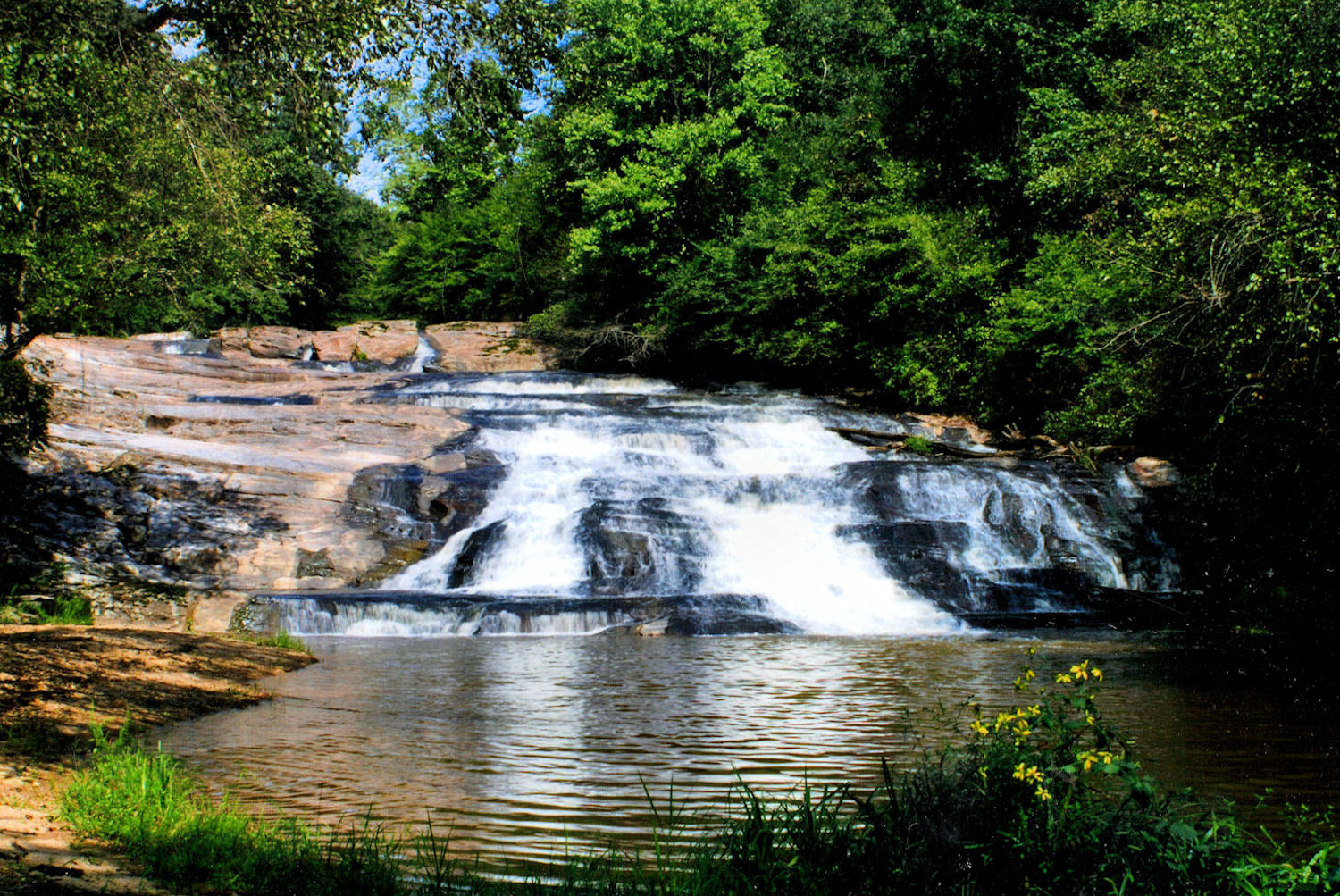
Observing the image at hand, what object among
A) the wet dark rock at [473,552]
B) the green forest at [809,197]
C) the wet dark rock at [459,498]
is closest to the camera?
the green forest at [809,197]

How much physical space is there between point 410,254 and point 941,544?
118ft

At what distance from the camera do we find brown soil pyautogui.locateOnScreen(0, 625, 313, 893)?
143 inches

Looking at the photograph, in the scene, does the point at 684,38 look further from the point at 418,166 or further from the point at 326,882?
the point at 326,882

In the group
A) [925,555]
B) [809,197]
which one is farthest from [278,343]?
[925,555]

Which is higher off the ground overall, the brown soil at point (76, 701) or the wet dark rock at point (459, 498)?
the wet dark rock at point (459, 498)

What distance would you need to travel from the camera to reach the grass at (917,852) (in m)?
3.34

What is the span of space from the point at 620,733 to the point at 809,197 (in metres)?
24.0

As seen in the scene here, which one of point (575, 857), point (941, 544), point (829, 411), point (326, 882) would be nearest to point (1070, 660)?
point (941, 544)

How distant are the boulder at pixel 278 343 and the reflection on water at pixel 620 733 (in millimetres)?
21689

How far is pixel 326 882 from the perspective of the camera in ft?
11.6

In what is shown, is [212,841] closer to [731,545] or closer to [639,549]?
[639,549]

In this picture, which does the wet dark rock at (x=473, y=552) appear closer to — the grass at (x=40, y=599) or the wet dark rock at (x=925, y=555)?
the grass at (x=40, y=599)

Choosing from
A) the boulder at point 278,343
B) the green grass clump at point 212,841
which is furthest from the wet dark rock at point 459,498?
the boulder at point 278,343

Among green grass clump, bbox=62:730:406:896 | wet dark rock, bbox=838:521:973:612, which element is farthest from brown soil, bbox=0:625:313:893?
wet dark rock, bbox=838:521:973:612
